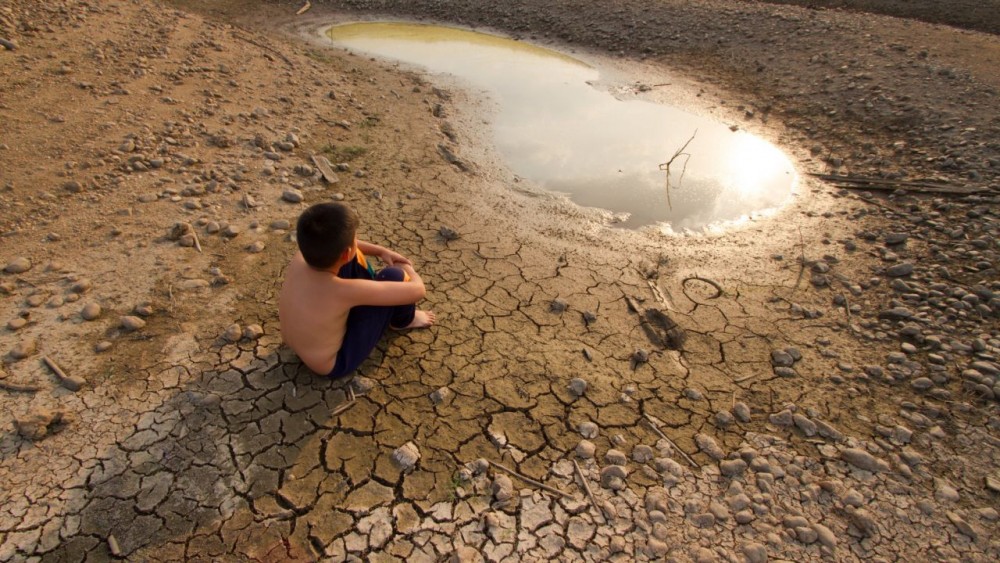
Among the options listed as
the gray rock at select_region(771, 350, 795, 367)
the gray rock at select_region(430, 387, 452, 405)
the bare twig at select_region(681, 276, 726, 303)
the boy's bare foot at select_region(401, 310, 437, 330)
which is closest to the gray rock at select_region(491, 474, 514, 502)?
the gray rock at select_region(430, 387, 452, 405)

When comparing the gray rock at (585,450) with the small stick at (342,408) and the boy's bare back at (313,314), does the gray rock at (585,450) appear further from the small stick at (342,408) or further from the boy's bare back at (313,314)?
the boy's bare back at (313,314)

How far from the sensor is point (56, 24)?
6.42 m

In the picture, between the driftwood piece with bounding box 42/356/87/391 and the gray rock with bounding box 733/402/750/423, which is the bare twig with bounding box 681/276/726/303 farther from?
the driftwood piece with bounding box 42/356/87/391

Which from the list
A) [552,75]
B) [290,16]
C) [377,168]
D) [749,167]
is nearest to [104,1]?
[290,16]

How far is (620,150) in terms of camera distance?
608cm

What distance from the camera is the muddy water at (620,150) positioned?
518cm

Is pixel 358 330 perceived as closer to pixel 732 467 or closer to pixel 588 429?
pixel 588 429

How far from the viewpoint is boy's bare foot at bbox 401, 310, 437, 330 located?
3314 mm

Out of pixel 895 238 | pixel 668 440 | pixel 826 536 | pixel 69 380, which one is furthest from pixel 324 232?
pixel 895 238

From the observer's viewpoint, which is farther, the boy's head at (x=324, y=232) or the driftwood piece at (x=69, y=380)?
the driftwood piece at (x=69, y=380)

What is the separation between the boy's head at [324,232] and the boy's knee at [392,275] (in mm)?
531

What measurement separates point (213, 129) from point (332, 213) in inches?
145

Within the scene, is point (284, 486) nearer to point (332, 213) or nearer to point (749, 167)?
point (332, 213)

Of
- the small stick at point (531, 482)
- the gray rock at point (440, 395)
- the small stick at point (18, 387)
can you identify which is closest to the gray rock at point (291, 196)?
the small stick at point (18, 387)
